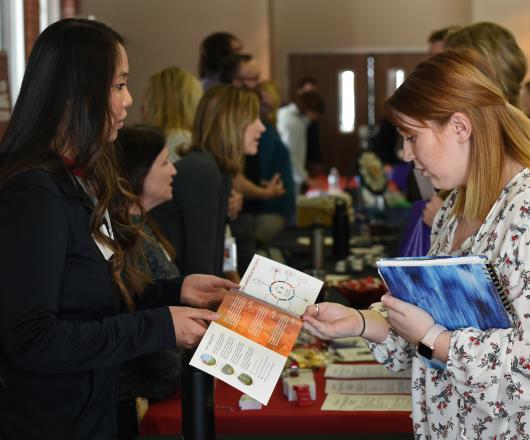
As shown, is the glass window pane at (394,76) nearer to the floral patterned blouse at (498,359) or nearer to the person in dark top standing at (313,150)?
the person in dark top standing at (313,150)

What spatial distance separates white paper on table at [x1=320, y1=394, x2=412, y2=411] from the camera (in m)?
2.53

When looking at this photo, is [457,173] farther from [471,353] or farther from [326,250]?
[326,250]

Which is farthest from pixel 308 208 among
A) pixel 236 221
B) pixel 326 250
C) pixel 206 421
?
pixel 206 421

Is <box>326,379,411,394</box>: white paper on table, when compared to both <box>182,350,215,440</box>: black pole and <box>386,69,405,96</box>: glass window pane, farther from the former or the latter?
<box>386,69,405,96</box>: glass window pane

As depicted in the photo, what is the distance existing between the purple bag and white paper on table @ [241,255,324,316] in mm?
929

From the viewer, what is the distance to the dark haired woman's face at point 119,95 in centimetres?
191

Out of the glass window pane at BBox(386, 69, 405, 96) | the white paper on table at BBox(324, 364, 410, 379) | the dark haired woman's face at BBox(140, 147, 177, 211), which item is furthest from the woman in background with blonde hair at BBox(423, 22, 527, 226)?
the glass window pane at BBox(386, 69, 405, 96)

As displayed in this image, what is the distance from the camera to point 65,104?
184 centimetres

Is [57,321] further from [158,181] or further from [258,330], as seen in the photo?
[158,181]

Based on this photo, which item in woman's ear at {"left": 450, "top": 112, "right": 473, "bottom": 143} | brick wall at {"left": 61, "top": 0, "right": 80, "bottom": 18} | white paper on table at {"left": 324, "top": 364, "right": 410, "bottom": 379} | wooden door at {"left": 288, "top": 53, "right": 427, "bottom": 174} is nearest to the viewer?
woman's ear at {"left": 450, "top": 112, "right": 473, "bottom": 143}

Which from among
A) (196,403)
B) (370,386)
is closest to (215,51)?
(370,386)

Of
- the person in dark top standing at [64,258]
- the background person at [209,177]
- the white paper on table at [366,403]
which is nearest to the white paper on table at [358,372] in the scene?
the white paper on table at [366,403]

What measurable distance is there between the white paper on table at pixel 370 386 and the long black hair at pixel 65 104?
107cm

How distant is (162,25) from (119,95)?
709 centimetres
